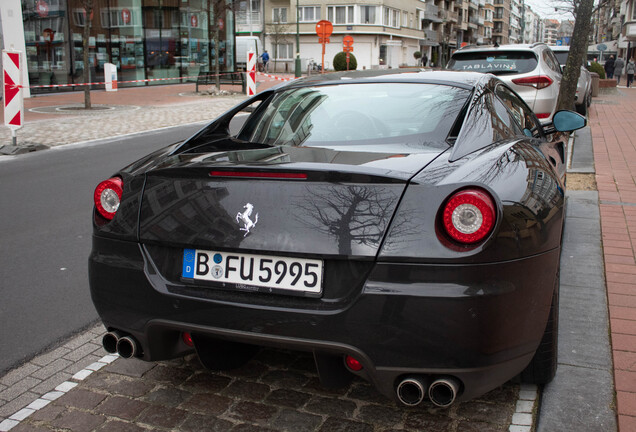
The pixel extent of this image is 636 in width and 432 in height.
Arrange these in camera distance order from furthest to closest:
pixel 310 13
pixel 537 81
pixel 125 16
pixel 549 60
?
1. pixel 310 13
2. pixel 125 16
3. pixel 549 60
4. pixel 537 81

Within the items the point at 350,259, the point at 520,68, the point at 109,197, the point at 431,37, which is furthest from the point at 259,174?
the point at 431,37

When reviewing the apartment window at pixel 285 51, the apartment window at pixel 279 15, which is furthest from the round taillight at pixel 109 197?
the apartment window at pixel 279 15

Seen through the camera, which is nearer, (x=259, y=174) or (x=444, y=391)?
(x=444, y=391)

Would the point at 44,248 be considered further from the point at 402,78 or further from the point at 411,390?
the point at 411,390

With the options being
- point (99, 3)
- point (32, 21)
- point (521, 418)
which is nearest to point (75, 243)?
point (521, 418)

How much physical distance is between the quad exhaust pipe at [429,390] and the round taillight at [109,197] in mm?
1380

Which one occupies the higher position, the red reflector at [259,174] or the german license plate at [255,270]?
the red reflector at [259,174]

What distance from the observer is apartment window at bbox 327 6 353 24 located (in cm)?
7225

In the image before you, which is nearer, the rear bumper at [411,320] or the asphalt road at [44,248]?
the rear bumper at [411,320]

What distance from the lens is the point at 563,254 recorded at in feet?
16.3

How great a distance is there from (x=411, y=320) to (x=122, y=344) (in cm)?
122

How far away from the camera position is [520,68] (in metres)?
10.5

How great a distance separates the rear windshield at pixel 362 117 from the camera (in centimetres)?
301

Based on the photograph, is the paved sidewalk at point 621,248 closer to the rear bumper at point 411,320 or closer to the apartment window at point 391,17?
the rear bumper at point 411,320
